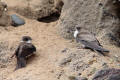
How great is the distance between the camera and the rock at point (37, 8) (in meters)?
11.4

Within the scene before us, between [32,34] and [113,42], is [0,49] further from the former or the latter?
[113,42]

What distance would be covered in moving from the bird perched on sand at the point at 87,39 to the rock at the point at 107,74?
145 centimetres

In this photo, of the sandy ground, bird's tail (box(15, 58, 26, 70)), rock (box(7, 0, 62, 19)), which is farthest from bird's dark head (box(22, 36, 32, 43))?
rock (box(7, 0, 62, 19))

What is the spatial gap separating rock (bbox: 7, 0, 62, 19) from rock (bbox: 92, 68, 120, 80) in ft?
16.0

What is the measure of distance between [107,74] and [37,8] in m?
5.37

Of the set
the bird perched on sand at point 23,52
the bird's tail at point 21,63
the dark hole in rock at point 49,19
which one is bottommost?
the bird's tail at point 21,63

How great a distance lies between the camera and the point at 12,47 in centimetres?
902

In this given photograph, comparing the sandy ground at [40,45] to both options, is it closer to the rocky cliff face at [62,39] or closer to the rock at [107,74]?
the rocky cliff face at [62,39]

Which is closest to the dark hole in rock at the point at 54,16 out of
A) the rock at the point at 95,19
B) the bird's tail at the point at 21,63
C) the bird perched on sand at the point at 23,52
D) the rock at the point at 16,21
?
the rock at the point at 16,21

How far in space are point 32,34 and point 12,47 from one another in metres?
1.10

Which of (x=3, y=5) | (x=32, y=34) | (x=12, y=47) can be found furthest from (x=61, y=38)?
(x=3, y=5)

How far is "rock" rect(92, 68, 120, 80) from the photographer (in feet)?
21.4

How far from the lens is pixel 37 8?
11570 millimetres

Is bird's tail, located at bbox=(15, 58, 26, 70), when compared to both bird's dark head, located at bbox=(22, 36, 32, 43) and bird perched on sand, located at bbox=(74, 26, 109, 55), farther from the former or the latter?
bird perched on sand, located at bbox=(74, 26, 109, 55)
